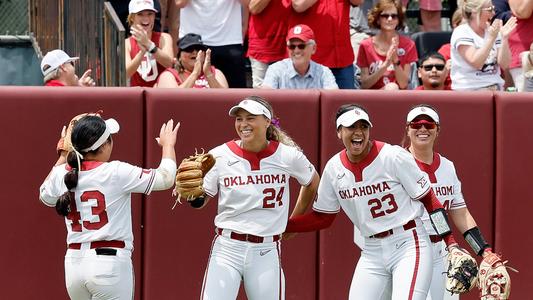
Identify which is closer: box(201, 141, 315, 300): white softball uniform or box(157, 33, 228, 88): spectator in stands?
box(201, 141, 315, 300): white softball uniform

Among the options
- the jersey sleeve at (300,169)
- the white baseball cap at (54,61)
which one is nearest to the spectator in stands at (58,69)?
the white baseball cap at (54,61)

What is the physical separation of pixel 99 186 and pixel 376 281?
1941mm

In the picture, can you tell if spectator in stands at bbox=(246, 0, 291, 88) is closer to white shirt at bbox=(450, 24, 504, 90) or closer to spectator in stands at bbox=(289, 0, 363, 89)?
spectator in stands at bbox=(289, 0, 363, 89)

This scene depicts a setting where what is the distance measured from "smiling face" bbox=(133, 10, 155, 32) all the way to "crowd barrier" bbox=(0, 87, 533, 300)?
59.4 inches

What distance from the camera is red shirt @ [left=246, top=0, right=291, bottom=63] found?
11117mm

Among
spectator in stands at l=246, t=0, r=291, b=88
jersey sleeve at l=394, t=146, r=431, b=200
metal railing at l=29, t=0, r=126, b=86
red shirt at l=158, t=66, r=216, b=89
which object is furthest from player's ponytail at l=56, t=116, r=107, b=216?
spectator in stands at l=246, t=0, r=291, b=88

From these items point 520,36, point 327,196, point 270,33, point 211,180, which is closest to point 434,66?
point 520,36

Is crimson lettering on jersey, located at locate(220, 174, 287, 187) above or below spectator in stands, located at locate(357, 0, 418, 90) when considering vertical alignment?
below

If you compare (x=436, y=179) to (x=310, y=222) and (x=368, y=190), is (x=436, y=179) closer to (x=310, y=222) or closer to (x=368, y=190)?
(x=368, y=190)

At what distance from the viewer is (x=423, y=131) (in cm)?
859

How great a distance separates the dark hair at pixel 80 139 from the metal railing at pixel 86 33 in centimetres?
234

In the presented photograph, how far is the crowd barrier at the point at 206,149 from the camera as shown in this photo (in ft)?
31.2

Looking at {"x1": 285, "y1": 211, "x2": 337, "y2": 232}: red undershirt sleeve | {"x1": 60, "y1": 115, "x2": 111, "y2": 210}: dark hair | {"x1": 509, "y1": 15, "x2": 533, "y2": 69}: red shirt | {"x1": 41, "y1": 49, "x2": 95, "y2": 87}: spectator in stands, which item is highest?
{"x1": 509, "y1": 15, "x2": 533, "y2": 69}: red shirt

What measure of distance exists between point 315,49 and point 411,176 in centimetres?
297
